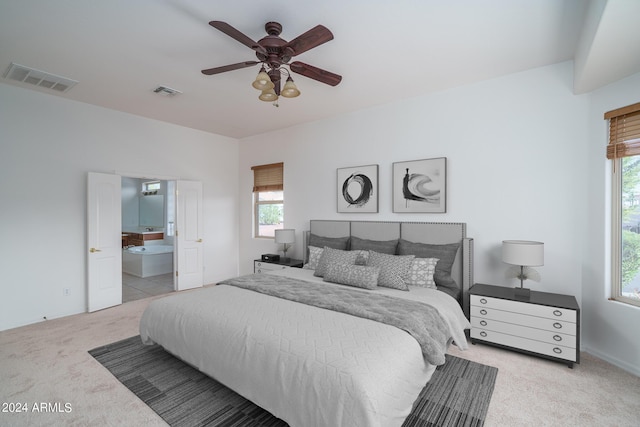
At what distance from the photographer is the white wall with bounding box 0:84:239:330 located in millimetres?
3504

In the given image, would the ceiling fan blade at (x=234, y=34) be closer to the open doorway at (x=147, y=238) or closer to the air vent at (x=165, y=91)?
the air vent at (x=165, y=91)

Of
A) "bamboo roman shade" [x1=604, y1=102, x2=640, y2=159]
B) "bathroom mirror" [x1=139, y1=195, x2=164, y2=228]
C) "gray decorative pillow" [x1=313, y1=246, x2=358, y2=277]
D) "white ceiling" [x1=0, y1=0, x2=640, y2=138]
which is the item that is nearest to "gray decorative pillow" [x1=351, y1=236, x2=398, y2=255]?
"gray decorative pillow" [x1=313, y1=246, x2=358, y2=277]

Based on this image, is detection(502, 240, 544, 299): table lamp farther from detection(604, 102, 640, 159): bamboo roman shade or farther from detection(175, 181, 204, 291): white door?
detection(175, 181, 204, 291): white door

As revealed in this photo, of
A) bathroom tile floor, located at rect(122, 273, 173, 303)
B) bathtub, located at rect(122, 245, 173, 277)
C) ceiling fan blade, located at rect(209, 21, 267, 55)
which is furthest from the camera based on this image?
bathtub, located at rect(122, 245, 173, 277)

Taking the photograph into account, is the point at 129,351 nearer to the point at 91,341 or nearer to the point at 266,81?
the point at 91,341

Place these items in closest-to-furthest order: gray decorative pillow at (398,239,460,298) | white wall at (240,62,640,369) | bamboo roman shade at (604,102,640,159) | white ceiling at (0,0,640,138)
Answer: white ceiling at (0,0,640,138), bamboo roman shade at (604,102,640,159), white wall at (240,62,640,369), gray decorative pillow at (398,239,460,298)

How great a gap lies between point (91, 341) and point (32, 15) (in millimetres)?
2994

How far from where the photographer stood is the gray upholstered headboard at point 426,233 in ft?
10.8

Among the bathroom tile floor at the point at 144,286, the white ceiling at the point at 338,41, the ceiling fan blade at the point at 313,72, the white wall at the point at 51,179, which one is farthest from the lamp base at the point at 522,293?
the white wall at the point at 51,179

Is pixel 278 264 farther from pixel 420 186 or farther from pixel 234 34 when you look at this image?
pixel 234 34

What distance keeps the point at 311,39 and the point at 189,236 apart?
4.23 m

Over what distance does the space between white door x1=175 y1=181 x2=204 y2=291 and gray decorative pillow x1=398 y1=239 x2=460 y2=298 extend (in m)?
3.68

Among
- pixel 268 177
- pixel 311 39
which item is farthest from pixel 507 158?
pixel 268 177

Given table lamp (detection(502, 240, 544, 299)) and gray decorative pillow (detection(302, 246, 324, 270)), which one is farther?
gray decorative pillow (detection(302, 246, 324, 270))
